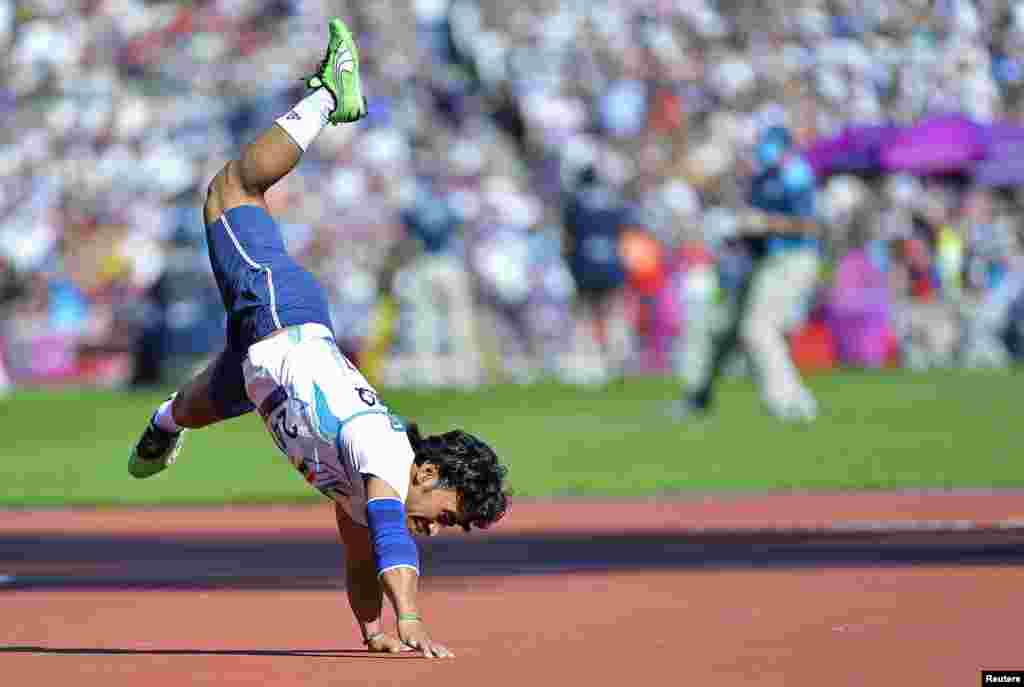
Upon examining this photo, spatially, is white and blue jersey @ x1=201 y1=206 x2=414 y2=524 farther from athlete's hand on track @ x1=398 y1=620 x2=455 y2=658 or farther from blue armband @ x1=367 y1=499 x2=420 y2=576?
athlete's hand on track @ x1=398 y1=620 x2=455 y2=658

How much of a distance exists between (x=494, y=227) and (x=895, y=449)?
1306 centimetres

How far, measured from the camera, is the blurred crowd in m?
28.3

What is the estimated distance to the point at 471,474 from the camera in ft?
23.0

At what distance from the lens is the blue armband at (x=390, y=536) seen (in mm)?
6824

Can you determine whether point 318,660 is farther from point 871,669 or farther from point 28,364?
point 28,364

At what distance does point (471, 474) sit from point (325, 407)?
557 millimetres

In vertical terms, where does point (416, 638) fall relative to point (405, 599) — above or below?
below

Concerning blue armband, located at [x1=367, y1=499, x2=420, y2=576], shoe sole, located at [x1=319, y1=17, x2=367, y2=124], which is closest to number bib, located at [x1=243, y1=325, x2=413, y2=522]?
blue armband, located at [x1=367, y1=499, x2=420, y2=576]

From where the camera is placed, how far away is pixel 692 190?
99.5 ft

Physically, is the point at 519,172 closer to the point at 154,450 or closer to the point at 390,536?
the point at 154,450

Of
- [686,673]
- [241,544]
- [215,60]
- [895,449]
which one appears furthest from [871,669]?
[215,60]

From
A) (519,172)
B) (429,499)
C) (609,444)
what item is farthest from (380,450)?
Result: (519,172)

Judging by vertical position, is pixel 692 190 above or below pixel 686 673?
above

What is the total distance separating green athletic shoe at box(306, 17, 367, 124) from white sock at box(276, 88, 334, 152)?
0.03m
